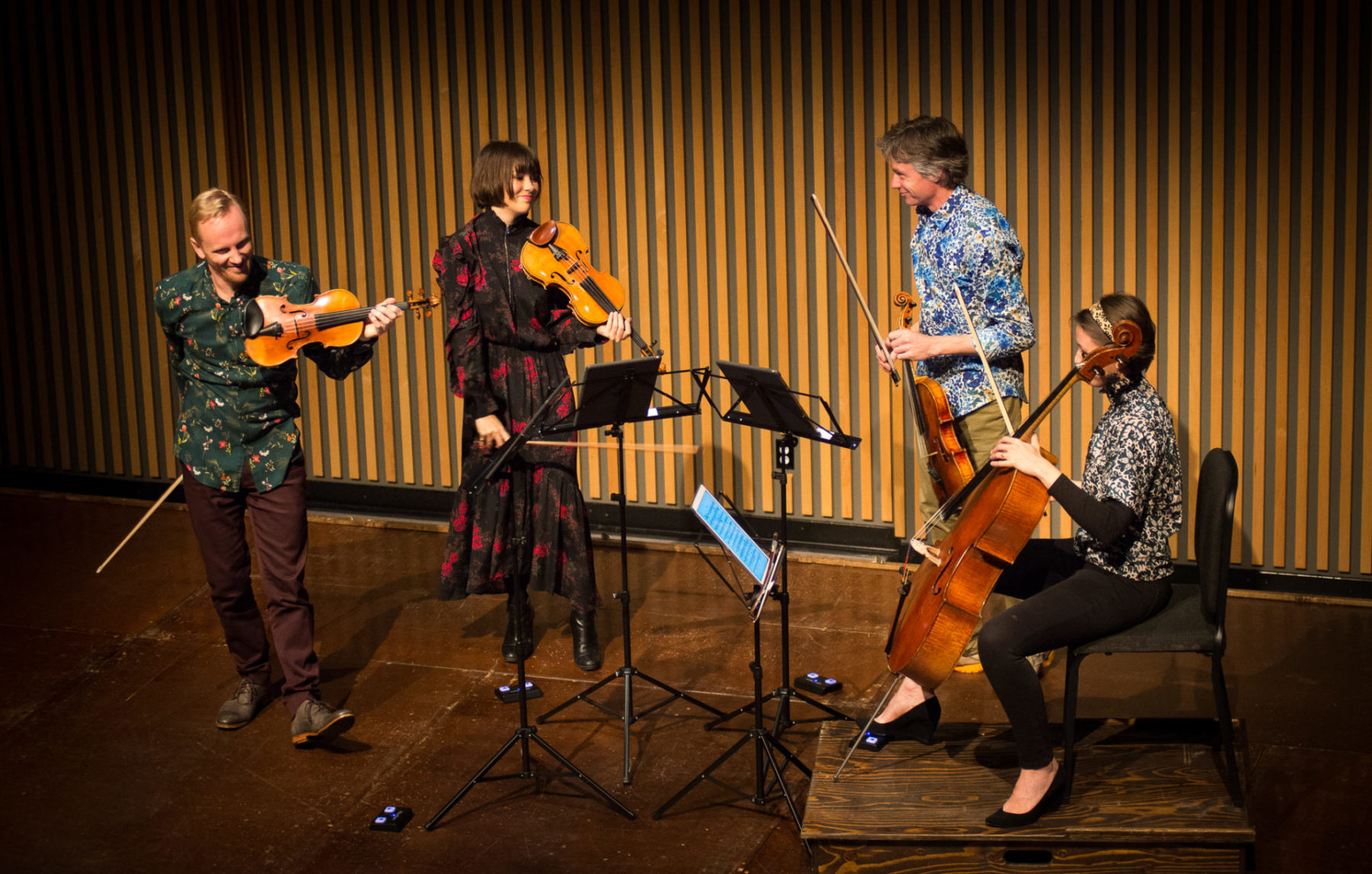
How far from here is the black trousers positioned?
336cm

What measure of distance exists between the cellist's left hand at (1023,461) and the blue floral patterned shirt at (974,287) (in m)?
0.82

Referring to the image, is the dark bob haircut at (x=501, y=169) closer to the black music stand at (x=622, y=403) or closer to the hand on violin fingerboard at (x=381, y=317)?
the hand on violin fingerboard at (x=381, y=317)

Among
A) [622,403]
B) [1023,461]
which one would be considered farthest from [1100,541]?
[622,403]

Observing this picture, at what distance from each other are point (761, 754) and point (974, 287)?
143 centimetres

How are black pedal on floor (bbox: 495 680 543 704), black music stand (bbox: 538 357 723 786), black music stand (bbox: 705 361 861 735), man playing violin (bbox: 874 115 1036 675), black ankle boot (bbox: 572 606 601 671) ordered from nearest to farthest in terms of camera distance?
black music stand (bbox: 705 361 861 735), black music stand (bbox: 538 357 723 786), man playing violin (bbox: 874 115 1036 675), black pedal on floor (bbox: 495 680 543 704), black ankle boot (bbox: 572 606 601 671)

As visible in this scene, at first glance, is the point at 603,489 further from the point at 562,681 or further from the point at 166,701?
the point at 166,701

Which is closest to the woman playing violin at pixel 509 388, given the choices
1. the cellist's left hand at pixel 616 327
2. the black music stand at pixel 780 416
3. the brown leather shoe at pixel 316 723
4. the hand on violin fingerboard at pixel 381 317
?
the cellist's left hand at pixel 616 327

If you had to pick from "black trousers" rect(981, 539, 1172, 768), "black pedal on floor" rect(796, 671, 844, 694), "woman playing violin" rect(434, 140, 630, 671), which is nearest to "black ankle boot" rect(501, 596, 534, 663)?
"woman playing violin" rect(434, 140, 630, 671)

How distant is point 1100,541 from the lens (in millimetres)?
3426

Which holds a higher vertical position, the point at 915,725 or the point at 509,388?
the point at 509,388

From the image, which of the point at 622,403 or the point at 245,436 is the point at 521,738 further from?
the point at 245,436

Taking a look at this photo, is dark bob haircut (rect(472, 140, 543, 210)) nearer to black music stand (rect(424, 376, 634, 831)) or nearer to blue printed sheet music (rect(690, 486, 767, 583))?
black music stand (rect(424, 376, 634, 831))

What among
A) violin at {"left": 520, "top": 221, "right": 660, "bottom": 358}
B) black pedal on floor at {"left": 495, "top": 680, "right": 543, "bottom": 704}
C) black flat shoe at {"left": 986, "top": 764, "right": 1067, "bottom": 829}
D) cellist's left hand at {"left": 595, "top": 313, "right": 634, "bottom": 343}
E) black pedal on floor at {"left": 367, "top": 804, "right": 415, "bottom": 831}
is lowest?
black pedal on floor at {"left": 367, "top": 804, "right": 415, "bottom": 831}

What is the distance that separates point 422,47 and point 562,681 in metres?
2.79
